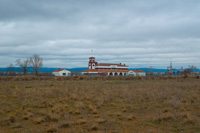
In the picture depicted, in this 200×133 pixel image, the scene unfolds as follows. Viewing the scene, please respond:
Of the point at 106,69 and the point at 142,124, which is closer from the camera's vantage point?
the point at 142,124

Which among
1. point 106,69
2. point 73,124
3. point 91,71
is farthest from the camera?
point 106,69

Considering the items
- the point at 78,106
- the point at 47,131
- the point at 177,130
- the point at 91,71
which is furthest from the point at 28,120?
the point at 91,71

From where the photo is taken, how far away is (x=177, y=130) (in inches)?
297

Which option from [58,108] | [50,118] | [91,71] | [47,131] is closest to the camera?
[47,131]

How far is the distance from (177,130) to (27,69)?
291ft

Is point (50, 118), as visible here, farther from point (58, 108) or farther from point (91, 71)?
point (91, 71)

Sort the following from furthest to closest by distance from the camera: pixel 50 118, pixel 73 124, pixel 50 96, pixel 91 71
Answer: pixel 91 71, pixel 50 96, pixel 50 118, pixel 73 124

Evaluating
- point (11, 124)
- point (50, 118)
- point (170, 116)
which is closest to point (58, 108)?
point (50, 118)

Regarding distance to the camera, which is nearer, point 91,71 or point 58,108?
point 58,108

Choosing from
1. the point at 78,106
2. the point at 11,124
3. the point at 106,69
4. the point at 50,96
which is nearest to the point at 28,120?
the point at 11,124

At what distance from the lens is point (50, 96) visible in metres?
16.5

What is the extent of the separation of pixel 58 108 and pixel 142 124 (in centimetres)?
503

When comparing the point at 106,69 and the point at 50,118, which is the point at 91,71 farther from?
the point at 50,118

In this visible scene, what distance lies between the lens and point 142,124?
841cm
